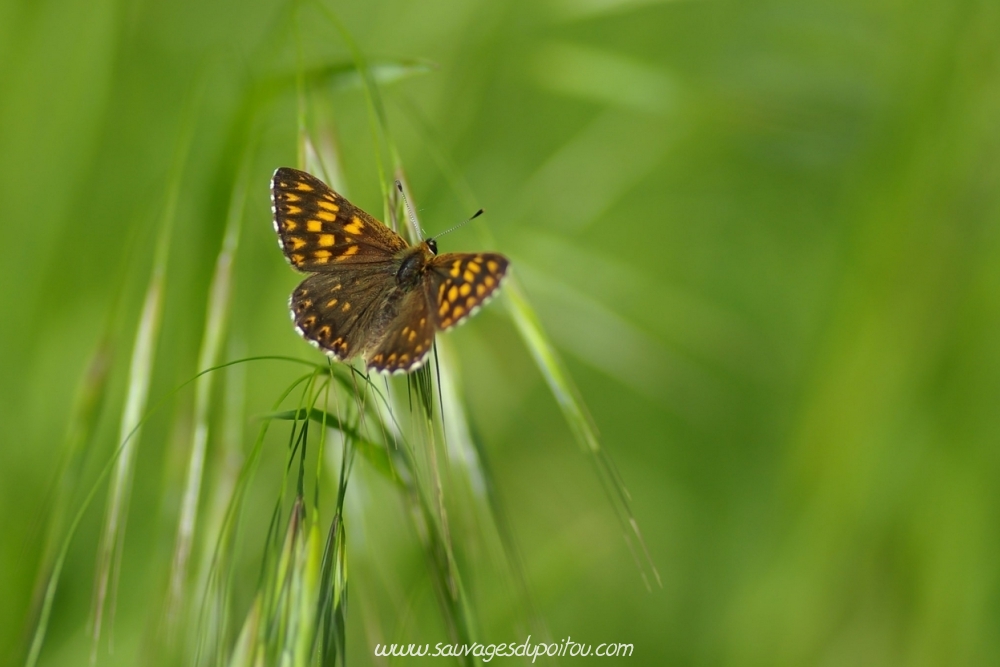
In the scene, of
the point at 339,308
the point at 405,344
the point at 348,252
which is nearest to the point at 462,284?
the point at 405,344

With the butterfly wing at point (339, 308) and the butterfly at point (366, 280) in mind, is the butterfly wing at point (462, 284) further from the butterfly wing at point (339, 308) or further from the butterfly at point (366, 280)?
the butterfly wing at point (339, 308)

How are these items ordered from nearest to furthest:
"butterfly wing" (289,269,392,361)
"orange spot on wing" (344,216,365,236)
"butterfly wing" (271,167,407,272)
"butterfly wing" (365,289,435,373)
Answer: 1. "butterfly wing" (365,289,435,373)
2. "butterfly wing" (289,269,392,361)
3. "butterfly wing" (271,167,407,272)
4. "orange spot on wing" (344,216,365,236)

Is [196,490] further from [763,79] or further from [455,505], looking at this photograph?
[763,79]

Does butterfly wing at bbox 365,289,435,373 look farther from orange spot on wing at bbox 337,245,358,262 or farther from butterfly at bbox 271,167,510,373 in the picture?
orange spot on wing at bbox 337,245,358,262

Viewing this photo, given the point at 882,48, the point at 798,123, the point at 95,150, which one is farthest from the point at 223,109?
the point at 882,48

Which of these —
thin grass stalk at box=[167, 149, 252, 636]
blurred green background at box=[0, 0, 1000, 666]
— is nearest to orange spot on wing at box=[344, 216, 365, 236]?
blurred green background at box=[0, 0, 1000, 666]

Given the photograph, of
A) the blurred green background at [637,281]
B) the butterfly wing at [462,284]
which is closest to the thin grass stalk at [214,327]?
the blurred green background at [637,281]

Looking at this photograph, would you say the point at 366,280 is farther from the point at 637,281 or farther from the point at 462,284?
the point at 637,281
